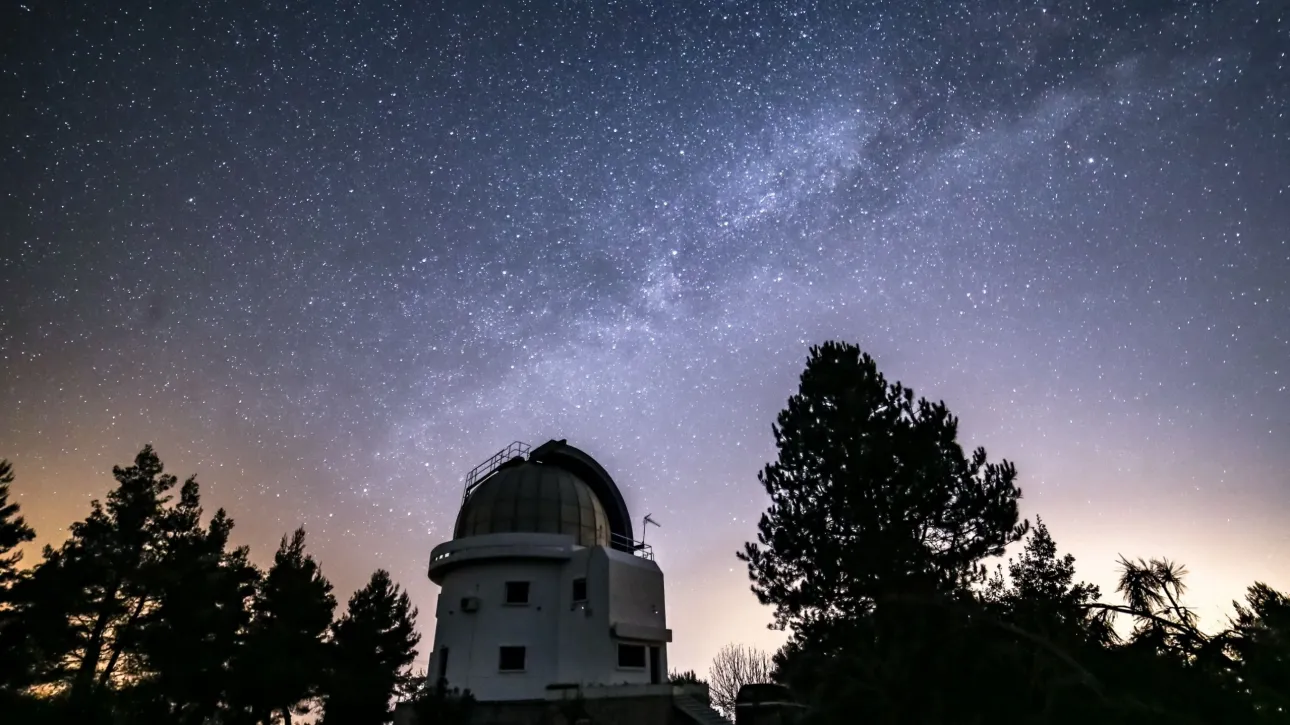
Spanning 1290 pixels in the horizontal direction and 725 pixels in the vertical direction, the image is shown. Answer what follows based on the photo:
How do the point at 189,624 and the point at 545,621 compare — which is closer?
the point at 189,624

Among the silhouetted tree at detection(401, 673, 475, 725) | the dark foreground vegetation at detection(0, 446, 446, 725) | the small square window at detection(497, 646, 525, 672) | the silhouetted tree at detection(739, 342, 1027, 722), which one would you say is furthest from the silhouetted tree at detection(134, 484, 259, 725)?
the silhouetted tree at detection(739, 342, 1027, 722)

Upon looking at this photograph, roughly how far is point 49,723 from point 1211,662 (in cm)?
1059

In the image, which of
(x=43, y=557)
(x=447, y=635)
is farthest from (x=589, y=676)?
(x=43, y=557)

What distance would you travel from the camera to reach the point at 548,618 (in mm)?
24688

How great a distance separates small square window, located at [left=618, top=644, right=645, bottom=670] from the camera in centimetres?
2452

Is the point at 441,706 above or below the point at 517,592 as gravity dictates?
below

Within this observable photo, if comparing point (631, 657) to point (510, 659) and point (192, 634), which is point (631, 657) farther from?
point (192, 634)

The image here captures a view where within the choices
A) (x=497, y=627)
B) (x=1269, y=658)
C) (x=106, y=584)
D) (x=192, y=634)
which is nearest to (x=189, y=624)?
(x=192, y=634)

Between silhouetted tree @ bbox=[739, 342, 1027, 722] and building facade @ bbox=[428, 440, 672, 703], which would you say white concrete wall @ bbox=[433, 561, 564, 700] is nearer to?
building facade @ bbox=[428, 440, 672, 703]

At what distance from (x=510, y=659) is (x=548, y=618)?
1.89 metres

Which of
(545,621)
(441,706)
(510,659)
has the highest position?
(545,621)

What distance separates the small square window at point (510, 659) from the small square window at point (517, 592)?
5.36 feet

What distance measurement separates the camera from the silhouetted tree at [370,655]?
908 inches

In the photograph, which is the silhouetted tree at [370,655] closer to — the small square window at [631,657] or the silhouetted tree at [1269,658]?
the small square window at [631,657]
